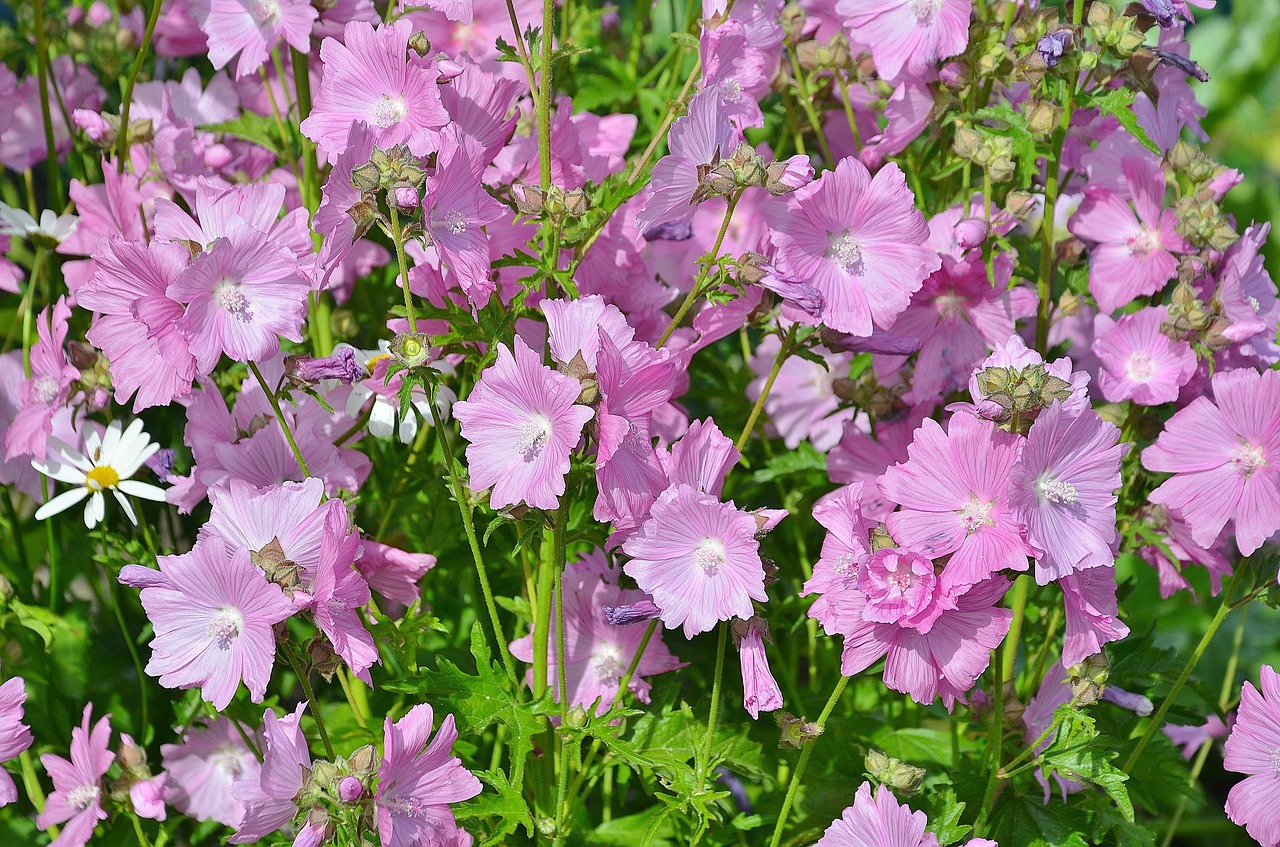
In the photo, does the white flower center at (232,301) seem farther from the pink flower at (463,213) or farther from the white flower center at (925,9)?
the white flower center at (925,9)

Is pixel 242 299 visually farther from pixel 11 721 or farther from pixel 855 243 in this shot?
pixel 855 243

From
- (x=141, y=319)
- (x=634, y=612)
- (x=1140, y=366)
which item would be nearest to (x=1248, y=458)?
(x=1140, y=366)

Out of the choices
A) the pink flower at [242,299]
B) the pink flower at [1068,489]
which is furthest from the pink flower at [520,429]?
the pink flower at [1068,489]

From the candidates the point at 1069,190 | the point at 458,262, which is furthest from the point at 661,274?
the point at 1069,190

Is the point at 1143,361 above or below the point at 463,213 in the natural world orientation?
below

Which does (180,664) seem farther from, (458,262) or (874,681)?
(874,681)

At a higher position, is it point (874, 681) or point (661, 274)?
point (661, 274)
